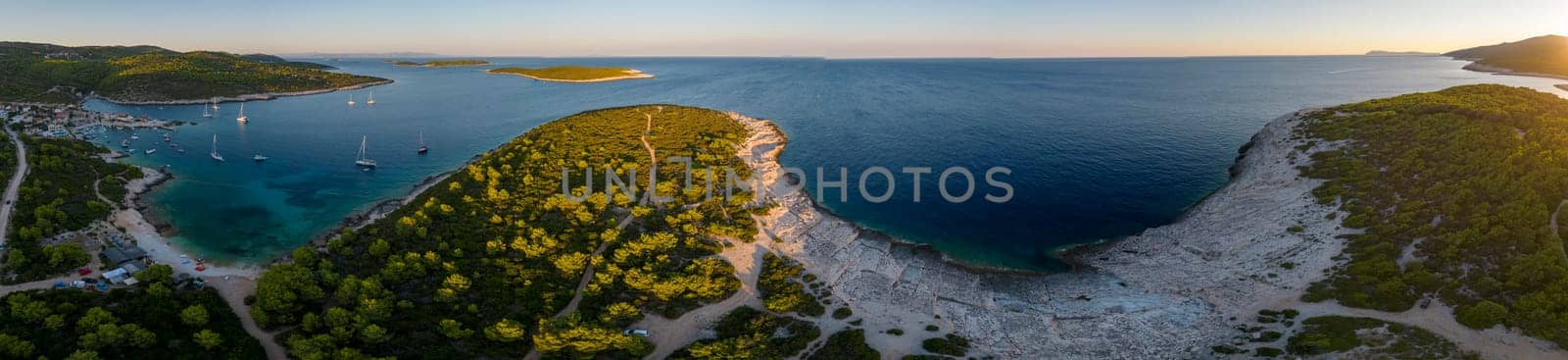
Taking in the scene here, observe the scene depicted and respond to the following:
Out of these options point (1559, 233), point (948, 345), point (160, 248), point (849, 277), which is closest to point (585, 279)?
point (849, 277)

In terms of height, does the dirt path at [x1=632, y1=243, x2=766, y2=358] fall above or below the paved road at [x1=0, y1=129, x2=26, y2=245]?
below

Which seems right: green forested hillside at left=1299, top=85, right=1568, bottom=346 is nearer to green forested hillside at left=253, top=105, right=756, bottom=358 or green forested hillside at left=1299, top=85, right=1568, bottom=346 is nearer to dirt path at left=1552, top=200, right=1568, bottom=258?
dirt path at left=1552, top=200, right=1568, bottom=258

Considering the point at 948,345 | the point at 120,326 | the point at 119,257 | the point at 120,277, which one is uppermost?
the point at 119,257

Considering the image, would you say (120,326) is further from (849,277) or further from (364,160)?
(364,160)

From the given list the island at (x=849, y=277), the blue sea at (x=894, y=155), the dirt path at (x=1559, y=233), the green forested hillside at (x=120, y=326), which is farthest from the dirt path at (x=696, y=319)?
the dirt path at (x=1559, y=233)

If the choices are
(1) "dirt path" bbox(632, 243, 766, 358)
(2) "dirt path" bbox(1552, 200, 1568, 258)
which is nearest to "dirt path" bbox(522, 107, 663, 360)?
(1) "dirt path" bbox(632, 243, 766, 358)

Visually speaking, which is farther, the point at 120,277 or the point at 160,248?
the point at 160,248

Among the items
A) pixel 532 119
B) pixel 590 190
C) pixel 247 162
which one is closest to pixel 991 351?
pixel 590 190

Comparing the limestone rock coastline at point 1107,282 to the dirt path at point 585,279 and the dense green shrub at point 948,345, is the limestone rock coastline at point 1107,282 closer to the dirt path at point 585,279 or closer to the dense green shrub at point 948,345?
the dense green shrub at point 948,345
